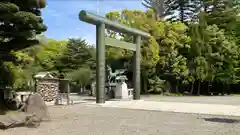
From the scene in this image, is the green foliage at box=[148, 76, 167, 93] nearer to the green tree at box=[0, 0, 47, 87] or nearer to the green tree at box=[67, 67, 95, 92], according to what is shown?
the green tree at box=[67, 67, 95, 92]

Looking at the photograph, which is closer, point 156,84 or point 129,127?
point 129,127

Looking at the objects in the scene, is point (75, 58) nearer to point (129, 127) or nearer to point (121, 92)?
point (121, 92)

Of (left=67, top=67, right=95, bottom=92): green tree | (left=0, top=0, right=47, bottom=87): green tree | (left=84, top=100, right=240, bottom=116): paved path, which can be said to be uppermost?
(left=0, top=0, right=47, bottom=87): green tree

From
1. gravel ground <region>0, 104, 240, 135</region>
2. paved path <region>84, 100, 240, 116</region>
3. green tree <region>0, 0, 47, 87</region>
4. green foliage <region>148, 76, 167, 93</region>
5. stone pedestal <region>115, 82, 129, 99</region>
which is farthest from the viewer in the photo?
green foliage <region>148, 76, 167, 93</region>

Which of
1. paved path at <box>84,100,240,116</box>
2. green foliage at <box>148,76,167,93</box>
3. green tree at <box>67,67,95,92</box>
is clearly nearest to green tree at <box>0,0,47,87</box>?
paved path at <box>84,100,240,116</box>

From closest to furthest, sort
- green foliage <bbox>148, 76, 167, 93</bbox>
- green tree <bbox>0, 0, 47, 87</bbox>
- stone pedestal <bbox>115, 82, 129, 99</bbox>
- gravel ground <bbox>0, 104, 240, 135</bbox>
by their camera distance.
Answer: gravel ground <bbox>0, 104, 240, 135</bbox> → green tree <bbox>0, 0, 47, 87</bbox> → stone pedestal <bbox>115, 82, 129, 99</bbox> → green foliage <bbox>148, 76, 167, 93</bbox>

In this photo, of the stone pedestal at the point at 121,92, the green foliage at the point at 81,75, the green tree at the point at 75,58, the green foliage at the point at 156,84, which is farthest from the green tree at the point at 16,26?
the green tree at the point at 75,58

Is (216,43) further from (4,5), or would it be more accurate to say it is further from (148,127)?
(4,5)

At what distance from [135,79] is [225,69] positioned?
11.9m

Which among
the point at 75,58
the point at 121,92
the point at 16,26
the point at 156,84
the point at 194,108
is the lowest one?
the point at 194,108

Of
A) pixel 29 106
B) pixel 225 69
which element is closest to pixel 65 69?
pixel 225 69

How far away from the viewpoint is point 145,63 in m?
20.7

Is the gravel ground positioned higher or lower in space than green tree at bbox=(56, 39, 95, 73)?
lower

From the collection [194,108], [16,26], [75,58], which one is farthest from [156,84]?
[16,26]
